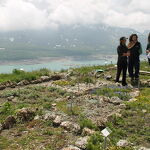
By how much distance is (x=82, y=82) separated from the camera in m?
19.5

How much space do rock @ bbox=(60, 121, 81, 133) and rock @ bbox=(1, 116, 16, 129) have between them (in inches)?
66.4

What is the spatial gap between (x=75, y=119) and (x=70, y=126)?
118 cm

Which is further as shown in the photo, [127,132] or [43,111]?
[43,111]

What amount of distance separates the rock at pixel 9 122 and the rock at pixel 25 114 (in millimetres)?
317

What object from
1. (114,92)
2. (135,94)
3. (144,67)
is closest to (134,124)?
(135,94)

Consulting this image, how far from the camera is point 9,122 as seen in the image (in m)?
11.0

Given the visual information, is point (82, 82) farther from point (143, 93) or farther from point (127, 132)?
point (127, 132)

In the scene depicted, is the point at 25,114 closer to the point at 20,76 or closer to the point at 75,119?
the point at 75,119

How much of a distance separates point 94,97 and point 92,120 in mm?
4024

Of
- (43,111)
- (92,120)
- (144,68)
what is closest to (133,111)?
(92,120)

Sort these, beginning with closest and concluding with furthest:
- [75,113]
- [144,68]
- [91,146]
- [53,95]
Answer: [91,146] < [75,113] < [53,95] < [144,68]

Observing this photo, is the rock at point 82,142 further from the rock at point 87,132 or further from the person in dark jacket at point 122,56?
the person in dark jacket at point 122,56

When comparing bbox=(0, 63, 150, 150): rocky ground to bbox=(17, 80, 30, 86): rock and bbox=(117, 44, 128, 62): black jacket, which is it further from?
bbox=(117, 44, 128, 62): black jacket

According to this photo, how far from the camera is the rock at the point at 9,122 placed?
10.9m
